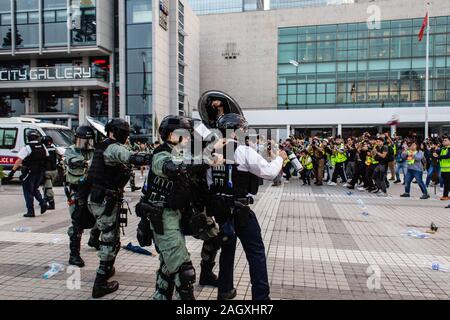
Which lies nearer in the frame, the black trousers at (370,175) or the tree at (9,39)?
the black trousers at (370,175)

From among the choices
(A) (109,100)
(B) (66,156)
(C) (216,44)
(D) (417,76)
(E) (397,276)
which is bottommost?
(E) (397,276)

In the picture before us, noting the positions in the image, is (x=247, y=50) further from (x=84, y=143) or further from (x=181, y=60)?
(x=84, y=143)

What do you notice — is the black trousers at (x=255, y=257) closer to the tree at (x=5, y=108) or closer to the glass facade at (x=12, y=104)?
the glass facade at (x=12, y=104)

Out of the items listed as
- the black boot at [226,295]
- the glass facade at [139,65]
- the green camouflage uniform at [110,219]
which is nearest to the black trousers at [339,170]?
the black boot at [226,295]

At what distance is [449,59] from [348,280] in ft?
136

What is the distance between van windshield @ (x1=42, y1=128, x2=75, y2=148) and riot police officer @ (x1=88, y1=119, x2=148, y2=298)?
33.6ft

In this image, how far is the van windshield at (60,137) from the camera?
43.8ft

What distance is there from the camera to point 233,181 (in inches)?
129

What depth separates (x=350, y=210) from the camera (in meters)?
8.98

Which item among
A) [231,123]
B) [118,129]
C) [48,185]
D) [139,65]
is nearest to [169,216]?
[231,123]

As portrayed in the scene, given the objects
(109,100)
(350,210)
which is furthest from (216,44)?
(350,210)

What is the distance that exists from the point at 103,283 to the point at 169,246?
1.25m

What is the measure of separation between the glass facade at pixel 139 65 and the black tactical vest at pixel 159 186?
80.5 ft
